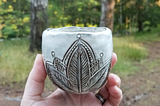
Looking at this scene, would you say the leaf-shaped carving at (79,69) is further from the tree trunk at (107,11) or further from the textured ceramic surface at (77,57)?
the tree trunk at (107,11)

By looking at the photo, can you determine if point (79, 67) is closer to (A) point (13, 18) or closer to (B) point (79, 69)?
(B) point (79, 69)

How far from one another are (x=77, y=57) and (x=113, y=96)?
0.48 metres

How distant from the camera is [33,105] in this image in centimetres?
94

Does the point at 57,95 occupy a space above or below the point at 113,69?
above

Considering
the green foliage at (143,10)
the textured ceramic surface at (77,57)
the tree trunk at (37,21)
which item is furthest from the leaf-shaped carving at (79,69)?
the green foliage at (143,10)

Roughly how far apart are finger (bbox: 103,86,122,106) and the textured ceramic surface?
0.88 ft

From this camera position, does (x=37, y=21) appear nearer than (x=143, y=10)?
Yes

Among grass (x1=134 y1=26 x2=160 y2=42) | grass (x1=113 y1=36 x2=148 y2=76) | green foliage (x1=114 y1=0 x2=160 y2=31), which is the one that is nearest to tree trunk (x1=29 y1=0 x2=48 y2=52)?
grass (x1=113 y1=36 x2=148 y2=76)

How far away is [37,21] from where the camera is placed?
3.00m

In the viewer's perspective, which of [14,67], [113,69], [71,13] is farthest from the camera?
[71,13]

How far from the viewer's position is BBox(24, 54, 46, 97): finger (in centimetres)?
94

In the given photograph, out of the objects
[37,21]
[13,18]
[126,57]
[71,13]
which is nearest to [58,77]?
[37,21]

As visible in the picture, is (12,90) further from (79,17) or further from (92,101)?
(79,17)

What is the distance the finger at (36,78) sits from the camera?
0.94m
